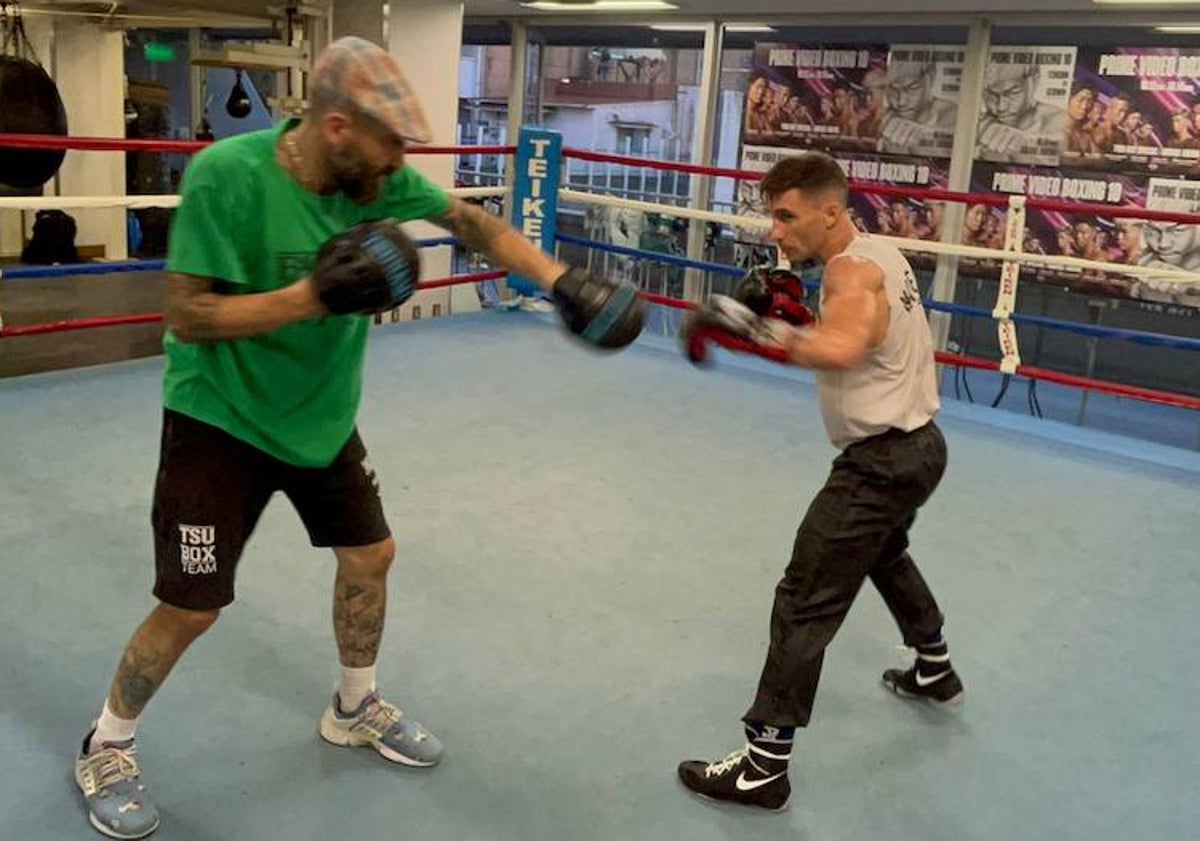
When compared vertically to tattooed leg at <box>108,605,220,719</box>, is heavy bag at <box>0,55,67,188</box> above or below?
above

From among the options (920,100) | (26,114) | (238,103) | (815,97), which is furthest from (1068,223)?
(26,114)

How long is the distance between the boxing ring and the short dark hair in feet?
3.23

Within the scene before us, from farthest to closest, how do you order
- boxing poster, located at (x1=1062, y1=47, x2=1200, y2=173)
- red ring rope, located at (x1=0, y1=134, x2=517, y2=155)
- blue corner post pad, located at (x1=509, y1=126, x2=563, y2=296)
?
1. blue corner post pad, located at (x1=509, y1=126, x2=563, y2=296)
2. boxing poster, located at (x1=1062, y1=47, x2=1200, y2=173)
3. red ring rope, located at (x1=0, y1=134, x2=517, y2=155)

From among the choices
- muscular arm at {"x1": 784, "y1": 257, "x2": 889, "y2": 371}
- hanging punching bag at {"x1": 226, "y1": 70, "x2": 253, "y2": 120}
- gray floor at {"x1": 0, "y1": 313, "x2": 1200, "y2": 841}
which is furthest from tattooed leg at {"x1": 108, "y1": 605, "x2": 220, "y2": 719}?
hanging punching bag at {"x1": 226, "y1": 70, "x2": 253, "y2": 120}

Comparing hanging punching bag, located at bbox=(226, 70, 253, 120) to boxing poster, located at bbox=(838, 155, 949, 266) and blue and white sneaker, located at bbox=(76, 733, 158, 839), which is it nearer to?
boxing poster, located at bbox=(838, 155, 949, 266)

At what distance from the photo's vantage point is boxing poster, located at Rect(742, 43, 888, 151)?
6031mm

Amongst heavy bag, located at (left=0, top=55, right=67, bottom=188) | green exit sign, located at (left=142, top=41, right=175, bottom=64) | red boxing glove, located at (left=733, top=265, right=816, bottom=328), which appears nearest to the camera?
red boxing glove, located at (left=733, top=265, right=816, bottom=328)

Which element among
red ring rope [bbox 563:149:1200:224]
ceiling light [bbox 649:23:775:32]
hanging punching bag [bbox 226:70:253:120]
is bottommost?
red ring rope [bbox 563:149:1200:224]

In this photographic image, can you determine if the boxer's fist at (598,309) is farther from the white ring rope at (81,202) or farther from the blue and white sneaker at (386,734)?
the white ring rope at (81,202)

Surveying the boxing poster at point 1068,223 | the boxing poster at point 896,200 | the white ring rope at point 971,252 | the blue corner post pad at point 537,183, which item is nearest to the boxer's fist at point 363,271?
the white ring rope at point 971,252

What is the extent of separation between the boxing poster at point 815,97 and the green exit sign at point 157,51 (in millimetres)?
7266

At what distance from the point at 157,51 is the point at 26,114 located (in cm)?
525

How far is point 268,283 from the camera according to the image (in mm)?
1552

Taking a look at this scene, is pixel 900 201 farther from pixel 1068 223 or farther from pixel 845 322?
pixel 845 322
